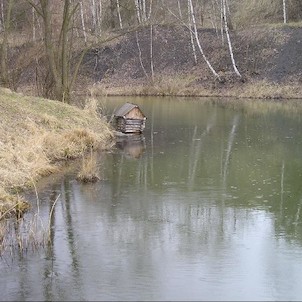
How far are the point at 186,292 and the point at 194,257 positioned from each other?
1231 millimetres

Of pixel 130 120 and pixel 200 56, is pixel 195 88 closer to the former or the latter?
pixel 200 56

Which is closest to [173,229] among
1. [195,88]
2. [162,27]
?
[195,88]

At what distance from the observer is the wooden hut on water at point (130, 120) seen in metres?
19.0

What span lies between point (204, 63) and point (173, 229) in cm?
2928

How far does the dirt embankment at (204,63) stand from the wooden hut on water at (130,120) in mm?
14737

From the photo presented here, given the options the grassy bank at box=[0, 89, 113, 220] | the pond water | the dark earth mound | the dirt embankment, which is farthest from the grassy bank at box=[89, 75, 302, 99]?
the pond water

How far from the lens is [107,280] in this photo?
7.55m

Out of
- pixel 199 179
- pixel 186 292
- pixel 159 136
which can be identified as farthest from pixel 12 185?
pixel 159 136

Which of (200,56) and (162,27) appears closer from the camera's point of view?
(200,56)

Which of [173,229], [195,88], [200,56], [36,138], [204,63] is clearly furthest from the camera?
[200,56]

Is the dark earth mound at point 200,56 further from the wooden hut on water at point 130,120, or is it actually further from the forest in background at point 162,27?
the wooden hut on water at point 130,120

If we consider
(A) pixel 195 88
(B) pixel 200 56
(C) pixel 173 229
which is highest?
(B) pixel 200 56

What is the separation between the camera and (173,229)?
9.59 m

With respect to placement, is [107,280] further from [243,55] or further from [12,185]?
[243,55]
